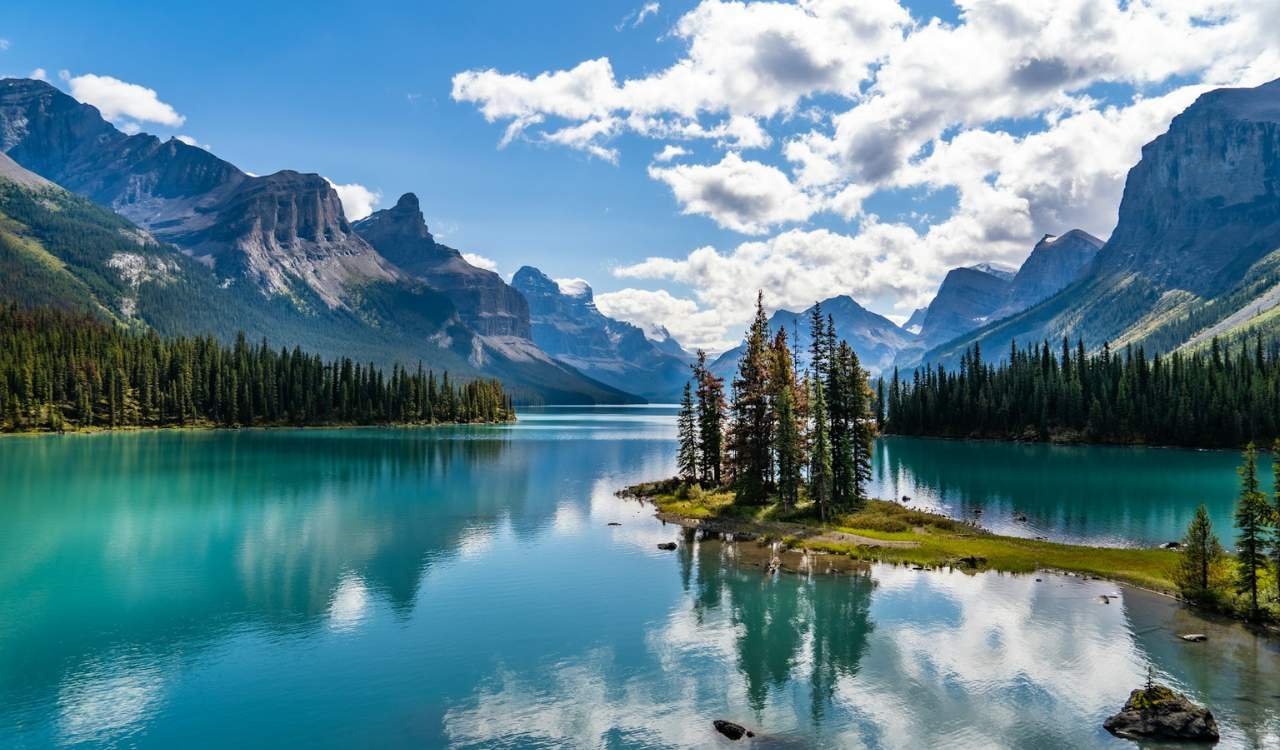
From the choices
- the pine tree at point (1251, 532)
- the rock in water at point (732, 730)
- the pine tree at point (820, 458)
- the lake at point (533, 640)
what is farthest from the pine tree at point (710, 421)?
the rock in water at point (732, 730)

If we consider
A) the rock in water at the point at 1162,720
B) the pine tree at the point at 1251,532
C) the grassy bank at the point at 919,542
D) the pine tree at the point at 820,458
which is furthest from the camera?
the pine tree at the point at 820,458

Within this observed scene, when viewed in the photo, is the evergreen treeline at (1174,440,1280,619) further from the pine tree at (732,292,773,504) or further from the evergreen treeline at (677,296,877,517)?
the pine tree at (732,292,773,504)

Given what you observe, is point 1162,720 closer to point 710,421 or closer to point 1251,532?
point 1251,532

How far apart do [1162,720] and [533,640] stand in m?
29.2

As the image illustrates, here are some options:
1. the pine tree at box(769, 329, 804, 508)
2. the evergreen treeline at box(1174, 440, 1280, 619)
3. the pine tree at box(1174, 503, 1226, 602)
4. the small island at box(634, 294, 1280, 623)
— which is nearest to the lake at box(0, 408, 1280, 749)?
the pine tree at box(1174, 503, 1226, 602)

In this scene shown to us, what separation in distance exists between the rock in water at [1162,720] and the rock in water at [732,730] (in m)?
14.8

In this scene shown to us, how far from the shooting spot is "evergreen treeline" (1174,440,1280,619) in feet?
131

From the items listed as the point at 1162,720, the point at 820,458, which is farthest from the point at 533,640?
the point at 820,458

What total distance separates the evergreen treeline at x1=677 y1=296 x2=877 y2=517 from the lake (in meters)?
14.0

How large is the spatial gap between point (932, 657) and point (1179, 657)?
39.5 ft

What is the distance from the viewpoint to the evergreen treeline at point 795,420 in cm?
7725

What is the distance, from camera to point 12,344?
19125 centimetres

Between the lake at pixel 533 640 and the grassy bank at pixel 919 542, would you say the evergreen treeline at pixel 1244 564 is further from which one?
the grassy bank at pixel 919 542

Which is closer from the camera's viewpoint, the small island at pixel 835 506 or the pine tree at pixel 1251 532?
the pine tree at pixel 1251 532
